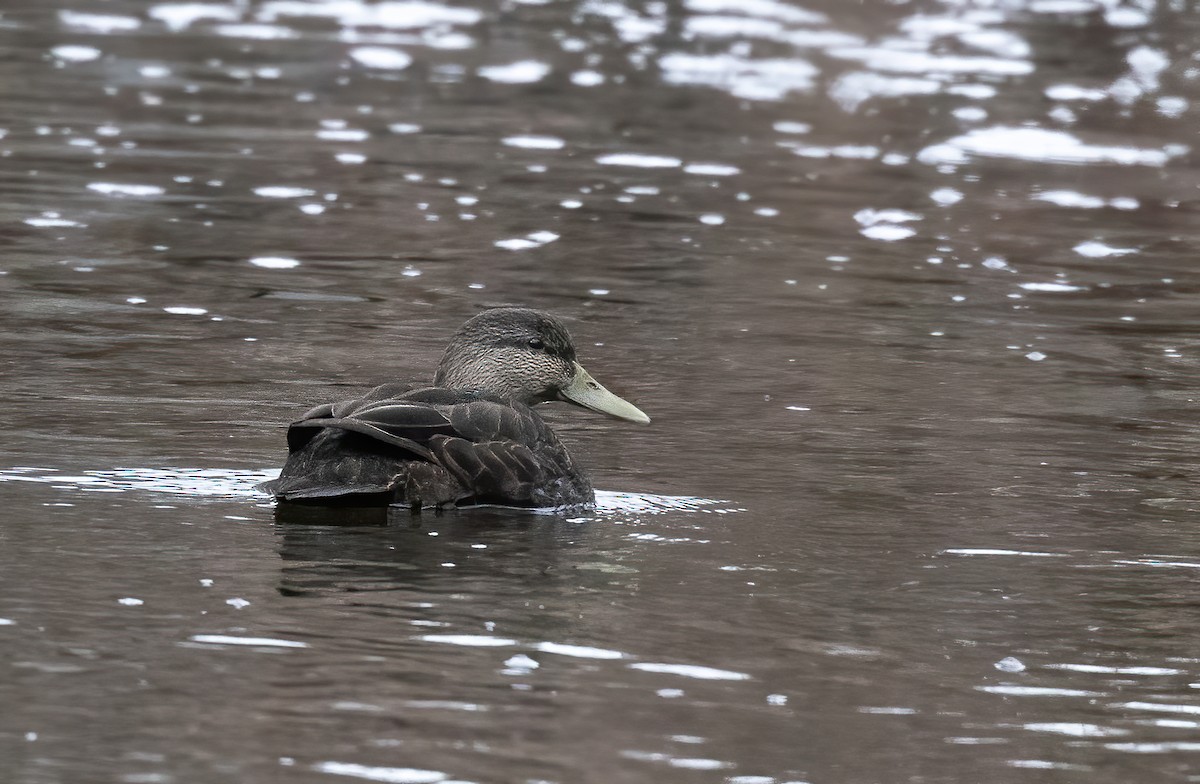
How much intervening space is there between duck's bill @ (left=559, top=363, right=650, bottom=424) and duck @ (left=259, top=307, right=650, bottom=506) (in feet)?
1.11

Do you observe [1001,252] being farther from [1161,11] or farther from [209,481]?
[1161,11]

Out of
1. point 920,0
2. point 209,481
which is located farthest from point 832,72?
point 209,481

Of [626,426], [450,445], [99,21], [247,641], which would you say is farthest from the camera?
[99,21]

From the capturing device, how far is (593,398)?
10.3m

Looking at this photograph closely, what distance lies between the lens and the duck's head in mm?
9938

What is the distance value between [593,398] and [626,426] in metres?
0.84

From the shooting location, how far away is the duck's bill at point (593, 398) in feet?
33.6

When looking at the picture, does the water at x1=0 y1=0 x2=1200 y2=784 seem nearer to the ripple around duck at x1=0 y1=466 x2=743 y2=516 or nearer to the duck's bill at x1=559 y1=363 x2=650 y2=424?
the ripple around duck at x1=0 y1=466 x2=743 y2=516

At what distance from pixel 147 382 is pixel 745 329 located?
3.97 meters

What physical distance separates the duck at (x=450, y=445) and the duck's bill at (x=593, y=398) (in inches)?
13.3

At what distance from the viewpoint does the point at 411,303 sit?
14.3 meters

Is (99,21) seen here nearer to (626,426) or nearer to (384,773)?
(626,426)

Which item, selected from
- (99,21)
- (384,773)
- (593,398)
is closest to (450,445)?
(593,398)

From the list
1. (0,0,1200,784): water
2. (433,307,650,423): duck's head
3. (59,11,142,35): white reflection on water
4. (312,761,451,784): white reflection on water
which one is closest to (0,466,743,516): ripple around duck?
(0,0,1200,784): water
